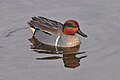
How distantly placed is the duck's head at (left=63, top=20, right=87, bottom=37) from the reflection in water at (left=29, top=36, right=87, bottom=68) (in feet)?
1.44

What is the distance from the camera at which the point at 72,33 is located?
13156 mm

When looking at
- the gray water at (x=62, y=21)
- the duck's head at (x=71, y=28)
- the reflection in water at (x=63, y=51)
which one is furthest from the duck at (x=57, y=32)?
the gray water at (x=62, y=21)

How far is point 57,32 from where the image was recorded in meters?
13.1

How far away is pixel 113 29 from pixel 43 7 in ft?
8.38

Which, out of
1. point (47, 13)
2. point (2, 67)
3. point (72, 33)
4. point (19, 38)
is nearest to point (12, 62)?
point (2, 67)

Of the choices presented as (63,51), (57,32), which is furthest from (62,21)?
(63,51)

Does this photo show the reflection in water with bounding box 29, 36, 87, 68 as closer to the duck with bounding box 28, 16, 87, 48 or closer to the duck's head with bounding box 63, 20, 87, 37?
the duck with bounding box 28, 16, 87, 48

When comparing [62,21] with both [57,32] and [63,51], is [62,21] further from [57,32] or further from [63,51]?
[63,51]

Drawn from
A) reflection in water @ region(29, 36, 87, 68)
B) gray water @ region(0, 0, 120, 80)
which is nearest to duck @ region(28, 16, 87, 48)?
reflection in water @ region(29, 36, 87, 68)

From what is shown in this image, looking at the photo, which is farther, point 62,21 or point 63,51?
point 62,21

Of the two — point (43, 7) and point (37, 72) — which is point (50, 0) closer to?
point (43, 7)

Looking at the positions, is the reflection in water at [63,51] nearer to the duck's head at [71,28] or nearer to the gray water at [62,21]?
the gray water at [62,21]

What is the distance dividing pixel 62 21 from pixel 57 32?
1.02 metres

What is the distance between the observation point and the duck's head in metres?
12.9
